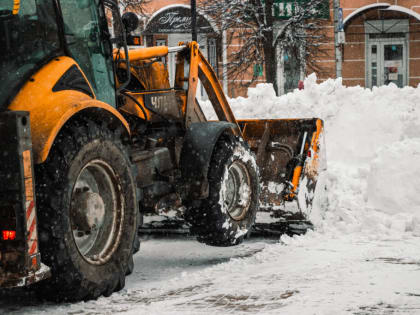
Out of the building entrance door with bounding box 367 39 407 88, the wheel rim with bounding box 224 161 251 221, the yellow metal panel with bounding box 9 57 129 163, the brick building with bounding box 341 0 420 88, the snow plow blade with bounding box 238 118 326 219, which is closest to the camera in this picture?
the yellow metal panel with bounding box 9 57 129 163

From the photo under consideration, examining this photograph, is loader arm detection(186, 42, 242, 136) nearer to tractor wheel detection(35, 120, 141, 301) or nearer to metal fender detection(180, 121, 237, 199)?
metal fender detection(180, 121, 237, 199)

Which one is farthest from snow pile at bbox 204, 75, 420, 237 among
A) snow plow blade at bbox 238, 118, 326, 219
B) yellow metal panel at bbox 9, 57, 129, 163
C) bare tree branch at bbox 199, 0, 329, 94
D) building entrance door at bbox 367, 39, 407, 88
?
building entrance door at bbox 367, 39, 407, 88

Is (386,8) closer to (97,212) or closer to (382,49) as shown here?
(382,49)

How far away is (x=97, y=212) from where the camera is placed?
467cm

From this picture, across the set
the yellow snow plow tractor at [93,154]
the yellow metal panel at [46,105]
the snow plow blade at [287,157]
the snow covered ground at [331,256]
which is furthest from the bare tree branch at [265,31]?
the yellow metal panel at [46,105]

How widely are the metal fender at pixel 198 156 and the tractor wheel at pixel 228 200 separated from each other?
4.4 inches

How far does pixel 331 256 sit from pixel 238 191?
1124mm

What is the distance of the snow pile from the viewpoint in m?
7.44

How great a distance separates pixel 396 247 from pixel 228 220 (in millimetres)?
1465

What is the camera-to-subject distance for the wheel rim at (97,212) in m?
4.52

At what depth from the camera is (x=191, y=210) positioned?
6156 mm

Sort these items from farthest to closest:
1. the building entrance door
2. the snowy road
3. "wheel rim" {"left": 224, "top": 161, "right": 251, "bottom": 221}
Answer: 1. the building entrance door
2. "wheel rim" {"left": 224, "top": 161, "right": 251, "bottom": 221}
3. the snowy road

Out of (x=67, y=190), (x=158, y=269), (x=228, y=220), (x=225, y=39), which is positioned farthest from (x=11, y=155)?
(x=225, y=39)

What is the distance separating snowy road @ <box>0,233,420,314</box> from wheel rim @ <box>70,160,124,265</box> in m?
Answer: 0.34
